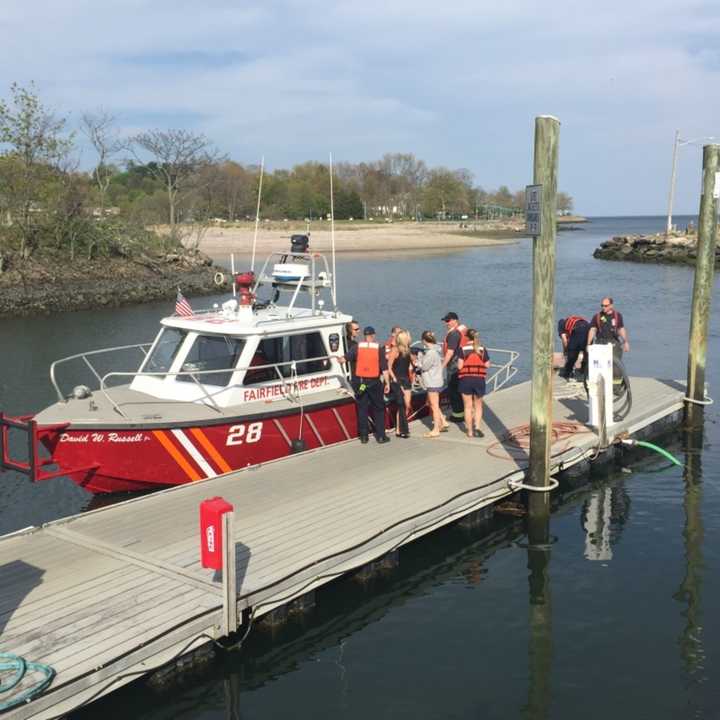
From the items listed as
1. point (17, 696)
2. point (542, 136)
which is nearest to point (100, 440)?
point (17, 696)

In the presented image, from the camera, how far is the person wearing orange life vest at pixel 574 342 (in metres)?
16.2

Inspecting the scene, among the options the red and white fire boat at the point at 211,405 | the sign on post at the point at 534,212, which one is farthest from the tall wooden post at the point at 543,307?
the red and white fire boat at the point at 211,405

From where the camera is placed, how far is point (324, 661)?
7809 millimetres

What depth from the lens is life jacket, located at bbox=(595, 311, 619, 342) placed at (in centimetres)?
1521

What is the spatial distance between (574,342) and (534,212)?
6.85 m

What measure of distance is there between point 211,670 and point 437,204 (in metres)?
135

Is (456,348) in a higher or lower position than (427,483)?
higher

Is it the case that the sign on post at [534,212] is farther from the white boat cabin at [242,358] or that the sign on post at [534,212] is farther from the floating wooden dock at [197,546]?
the white boat cabin at [242,358]

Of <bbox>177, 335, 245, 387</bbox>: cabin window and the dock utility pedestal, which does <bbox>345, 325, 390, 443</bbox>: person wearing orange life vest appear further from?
the dock utility pedestal

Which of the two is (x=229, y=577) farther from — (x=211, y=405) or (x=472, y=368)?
(x=472, y=368)

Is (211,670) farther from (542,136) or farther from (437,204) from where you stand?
(437,204)

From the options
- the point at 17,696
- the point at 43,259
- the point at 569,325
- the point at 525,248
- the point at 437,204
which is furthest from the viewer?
the point at 437,204

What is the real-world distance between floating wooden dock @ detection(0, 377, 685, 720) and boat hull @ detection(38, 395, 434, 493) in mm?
579

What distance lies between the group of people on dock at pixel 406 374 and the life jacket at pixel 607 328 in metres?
3.71
